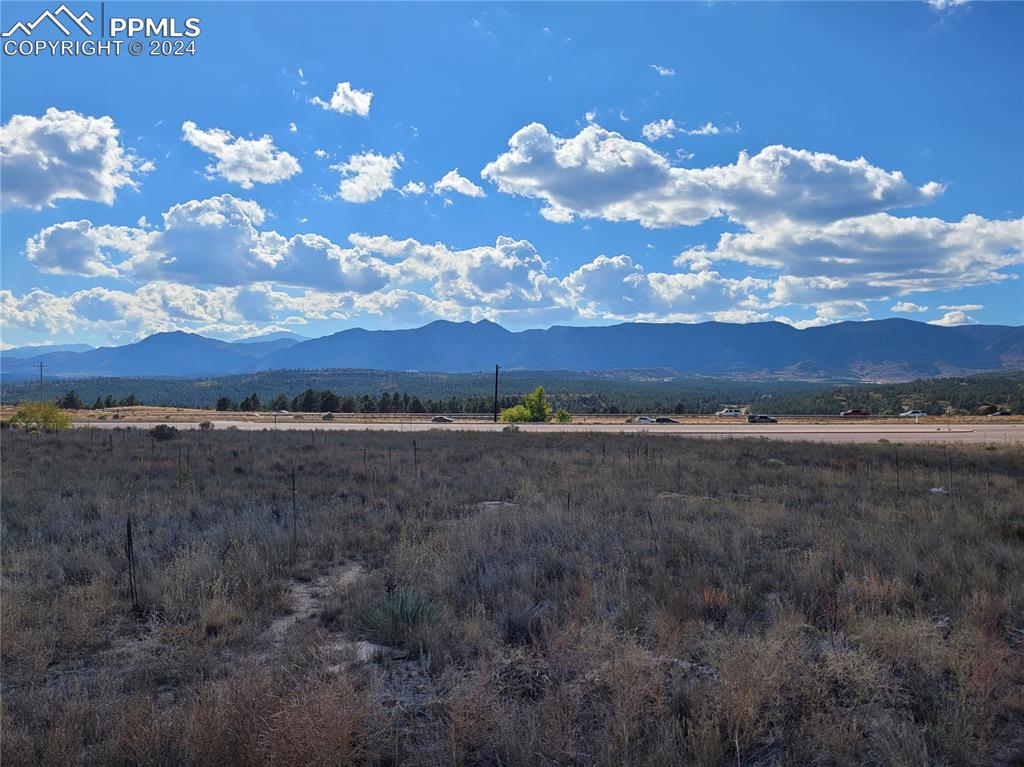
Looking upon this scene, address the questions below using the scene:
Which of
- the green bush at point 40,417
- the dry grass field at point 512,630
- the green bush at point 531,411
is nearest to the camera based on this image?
the dry grass field at point 512,630

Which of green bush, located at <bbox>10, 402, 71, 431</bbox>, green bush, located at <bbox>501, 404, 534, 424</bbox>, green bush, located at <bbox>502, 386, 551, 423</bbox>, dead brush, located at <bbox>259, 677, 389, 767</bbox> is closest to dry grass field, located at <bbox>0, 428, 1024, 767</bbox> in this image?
dead brush, located at <bbox>259, 677, 389, 767</bbox>

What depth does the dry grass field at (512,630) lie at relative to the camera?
4.00 m

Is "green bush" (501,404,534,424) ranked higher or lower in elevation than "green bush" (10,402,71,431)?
lower

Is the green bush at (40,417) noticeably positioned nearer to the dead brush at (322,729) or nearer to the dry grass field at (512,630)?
the dry grass field at (512,630)

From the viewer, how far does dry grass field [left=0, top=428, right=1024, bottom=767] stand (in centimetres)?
400

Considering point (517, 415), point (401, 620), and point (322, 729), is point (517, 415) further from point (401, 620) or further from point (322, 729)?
point (322, 729)

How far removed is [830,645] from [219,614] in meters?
5.77

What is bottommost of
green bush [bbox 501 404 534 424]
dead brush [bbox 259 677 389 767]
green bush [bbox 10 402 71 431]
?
green bush [bbox 501 404 534 424]

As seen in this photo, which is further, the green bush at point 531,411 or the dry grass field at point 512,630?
the green bush at point 531,411

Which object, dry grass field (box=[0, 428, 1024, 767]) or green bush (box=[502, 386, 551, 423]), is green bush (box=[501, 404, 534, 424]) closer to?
green bush (box=[502, 386, 551, 423])

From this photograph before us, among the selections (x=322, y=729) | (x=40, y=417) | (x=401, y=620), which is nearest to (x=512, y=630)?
(x=401, y=620)

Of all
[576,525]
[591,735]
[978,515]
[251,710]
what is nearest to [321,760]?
[251,710]

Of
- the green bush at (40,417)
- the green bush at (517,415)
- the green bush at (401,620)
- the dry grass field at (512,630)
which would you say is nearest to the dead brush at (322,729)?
the dry grass field at (512,630)

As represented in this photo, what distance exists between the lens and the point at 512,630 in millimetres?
5938
